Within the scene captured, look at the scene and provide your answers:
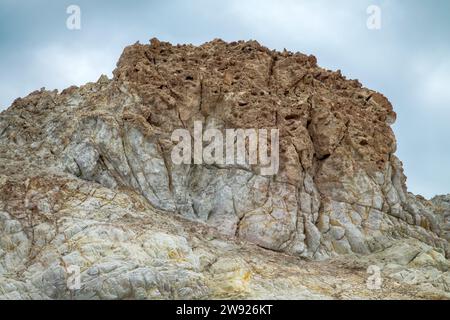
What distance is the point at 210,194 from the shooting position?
1357 inches

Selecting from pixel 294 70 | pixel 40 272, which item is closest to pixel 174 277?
pixel 40 272

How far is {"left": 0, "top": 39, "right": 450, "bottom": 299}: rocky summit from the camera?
26391 millimetres
